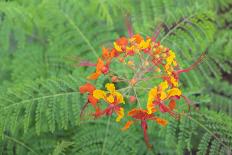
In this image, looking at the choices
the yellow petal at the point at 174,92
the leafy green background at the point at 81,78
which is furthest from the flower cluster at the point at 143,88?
the leafy green background at the point at 81,78

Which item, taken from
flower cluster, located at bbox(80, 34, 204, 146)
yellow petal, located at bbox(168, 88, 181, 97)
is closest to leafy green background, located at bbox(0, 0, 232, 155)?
flower cluster, located at bbox(80, 34, 204, 146)

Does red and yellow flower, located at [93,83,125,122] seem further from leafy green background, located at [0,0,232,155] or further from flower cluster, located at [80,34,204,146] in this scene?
leafy green background, located at [0,0,232,155]

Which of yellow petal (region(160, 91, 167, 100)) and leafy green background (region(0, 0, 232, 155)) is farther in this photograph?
leafy green background (region(0, 0, 232, 155))

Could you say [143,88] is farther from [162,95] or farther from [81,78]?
[81,78]

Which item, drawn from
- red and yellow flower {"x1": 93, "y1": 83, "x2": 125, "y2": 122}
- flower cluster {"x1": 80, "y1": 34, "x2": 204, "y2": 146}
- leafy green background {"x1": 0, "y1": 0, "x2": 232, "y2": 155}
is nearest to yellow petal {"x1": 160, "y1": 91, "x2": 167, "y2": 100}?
flower cluster {"x1": 80, "y1": 34, "x2": 204, "y2": 146}

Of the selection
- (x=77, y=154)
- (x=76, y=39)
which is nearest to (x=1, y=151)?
(x=77, y=154)

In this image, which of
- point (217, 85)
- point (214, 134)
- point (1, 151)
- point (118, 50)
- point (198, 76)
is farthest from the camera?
point (217, 85)

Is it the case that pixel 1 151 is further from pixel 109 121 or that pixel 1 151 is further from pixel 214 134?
pixel 214 134

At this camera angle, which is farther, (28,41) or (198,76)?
(28,41)
